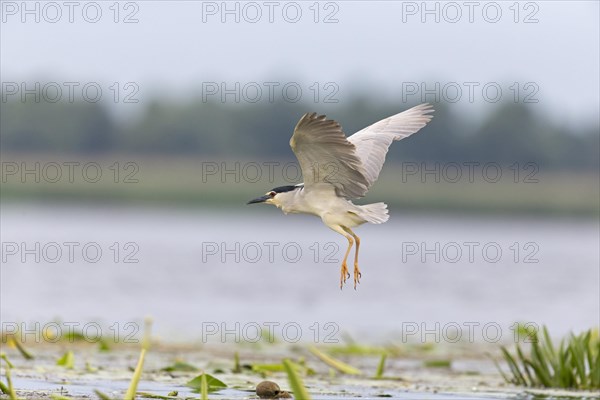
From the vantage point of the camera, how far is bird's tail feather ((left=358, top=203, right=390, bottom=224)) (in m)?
9.52

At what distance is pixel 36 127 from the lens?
82562 mm

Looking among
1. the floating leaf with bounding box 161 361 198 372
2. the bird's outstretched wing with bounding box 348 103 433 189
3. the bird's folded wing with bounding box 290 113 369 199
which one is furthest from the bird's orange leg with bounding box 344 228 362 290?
the floating leaf with bounding box 161 361 198 372

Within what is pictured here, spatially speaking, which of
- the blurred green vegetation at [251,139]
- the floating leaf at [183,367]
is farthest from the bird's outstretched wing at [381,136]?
the blurred green vegetation at [251,139]

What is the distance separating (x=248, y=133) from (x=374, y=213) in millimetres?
70699

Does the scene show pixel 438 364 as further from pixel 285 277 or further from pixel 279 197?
pixel 285 277

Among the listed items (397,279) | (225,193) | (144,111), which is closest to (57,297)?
(397,279)

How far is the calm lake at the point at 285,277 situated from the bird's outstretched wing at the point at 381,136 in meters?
5.40

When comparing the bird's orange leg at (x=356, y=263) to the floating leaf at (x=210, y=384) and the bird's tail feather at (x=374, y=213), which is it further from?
the floating leaf at (x=210, y=384)

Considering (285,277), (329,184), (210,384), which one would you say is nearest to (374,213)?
(329,184)

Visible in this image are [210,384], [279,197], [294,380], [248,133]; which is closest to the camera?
[294,380]

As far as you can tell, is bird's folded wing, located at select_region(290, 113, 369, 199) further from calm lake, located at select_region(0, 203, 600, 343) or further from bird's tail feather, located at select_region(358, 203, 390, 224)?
calm lake, located at select_region(0, 203, 600, 343)

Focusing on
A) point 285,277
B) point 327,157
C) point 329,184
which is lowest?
point 285,277

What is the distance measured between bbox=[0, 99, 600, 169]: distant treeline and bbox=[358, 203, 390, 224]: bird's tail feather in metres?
66.3

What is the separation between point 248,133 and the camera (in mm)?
80125
